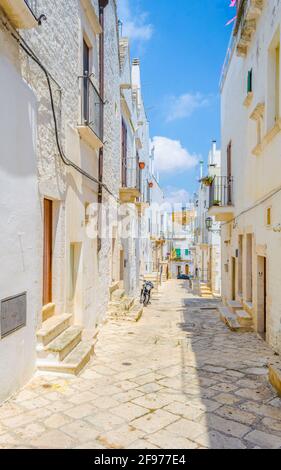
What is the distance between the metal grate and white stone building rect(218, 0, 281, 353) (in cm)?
433

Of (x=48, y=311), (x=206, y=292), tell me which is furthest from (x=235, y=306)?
(x=206, y=292)

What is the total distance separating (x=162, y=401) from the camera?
14.6 ft

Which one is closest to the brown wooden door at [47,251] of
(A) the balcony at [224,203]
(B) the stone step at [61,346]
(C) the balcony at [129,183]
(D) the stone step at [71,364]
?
(B) the stone step at [61,346]

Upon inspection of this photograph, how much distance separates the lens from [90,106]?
7477mm

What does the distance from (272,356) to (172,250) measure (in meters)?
45.4

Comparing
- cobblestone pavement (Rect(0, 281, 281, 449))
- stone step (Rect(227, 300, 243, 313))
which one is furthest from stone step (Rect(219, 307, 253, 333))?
cobblestone pavement (Rect(0, 281, 281, 449))

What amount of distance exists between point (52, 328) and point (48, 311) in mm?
473

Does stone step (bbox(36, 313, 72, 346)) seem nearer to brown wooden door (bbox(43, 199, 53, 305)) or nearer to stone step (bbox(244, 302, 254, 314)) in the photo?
brown wooden door (bbox(43, 199, 53, 305))

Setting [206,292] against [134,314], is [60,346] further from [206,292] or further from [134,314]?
[206,292]

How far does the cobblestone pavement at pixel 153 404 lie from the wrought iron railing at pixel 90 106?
427 cm

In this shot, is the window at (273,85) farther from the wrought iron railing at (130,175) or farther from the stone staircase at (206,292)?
the stone staircase at (206,292)

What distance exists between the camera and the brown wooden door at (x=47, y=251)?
5934 mm
